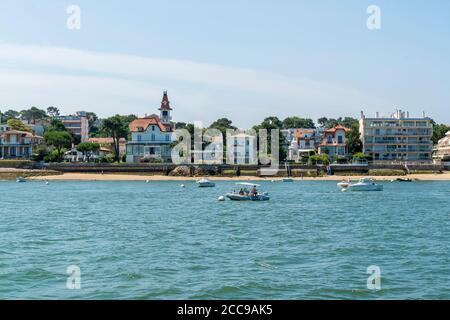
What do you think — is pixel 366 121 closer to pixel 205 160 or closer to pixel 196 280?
pixel 205 160

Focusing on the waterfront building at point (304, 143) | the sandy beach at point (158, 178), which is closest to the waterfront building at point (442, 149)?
the waterfront building at point (304, 143)

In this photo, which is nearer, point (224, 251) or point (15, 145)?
point (224, 251)

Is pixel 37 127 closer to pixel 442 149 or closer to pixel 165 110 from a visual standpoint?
pixel 165 110

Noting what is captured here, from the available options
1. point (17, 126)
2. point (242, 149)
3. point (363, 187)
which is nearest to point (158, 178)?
point (242, 149)

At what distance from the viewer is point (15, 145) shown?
134000 mm

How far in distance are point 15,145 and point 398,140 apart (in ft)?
286

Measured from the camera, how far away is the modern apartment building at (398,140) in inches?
5330

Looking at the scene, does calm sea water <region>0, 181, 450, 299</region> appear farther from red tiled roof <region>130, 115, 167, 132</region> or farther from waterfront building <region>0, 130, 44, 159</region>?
waterfront building <region>0, 130, 44, 159</region>

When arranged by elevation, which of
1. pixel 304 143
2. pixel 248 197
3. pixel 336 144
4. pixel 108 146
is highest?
pixel 304 143

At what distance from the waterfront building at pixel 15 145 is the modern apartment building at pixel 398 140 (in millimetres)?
77226

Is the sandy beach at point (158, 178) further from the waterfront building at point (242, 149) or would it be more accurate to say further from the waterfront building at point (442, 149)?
the waterfront building at point (442, 149)

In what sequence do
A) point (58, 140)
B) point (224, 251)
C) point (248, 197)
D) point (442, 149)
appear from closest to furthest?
point (224, 251), point (248, 197), point (58, 140), point (442, 149)

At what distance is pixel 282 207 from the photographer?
190ft
